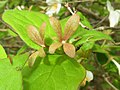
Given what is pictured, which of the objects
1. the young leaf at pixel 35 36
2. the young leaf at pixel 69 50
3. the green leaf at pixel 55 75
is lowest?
the green leaf at pixel 55 75

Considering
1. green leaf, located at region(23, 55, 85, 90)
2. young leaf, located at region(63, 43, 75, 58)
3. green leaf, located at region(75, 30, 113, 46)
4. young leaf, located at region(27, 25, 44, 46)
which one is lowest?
green leaf, located at region(23, 55, 85, 90)

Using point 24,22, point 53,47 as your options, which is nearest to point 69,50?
point 53,47

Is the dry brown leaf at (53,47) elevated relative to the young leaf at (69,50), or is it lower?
elevated

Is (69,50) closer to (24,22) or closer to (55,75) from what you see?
(55,75)

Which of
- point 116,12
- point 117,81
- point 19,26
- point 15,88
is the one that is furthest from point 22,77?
point 117,81

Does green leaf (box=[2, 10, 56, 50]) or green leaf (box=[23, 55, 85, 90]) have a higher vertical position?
green leaf (box=[2, 10, 56, 50])
